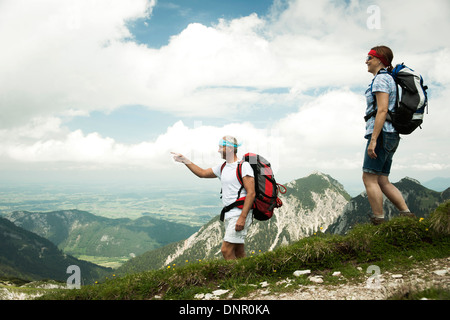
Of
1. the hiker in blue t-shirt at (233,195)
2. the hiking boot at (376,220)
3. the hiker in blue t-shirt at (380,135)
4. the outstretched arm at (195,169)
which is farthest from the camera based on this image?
the outstretched arm at (195,169)

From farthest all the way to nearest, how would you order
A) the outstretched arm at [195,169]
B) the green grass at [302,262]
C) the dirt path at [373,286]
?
the outstretched arm at [195,169], the green grass at [302,262], the dirt path at [373,286]

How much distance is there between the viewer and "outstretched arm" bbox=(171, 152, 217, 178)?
304 inches

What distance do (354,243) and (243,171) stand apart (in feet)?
10.2

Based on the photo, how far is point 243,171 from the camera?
22.7 ft

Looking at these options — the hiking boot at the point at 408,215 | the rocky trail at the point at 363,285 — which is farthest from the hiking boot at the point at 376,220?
the rocky trail at the point at 363,285

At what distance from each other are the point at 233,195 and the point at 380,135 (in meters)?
3.88

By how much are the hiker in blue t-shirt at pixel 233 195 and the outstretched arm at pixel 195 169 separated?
450 mm

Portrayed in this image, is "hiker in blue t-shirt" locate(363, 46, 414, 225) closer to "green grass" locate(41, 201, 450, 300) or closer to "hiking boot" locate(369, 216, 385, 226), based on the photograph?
"hiking boot" locate(369, 216, 385, 226)

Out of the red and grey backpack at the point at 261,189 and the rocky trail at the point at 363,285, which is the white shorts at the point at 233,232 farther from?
the rocky trail at the point at 363,285

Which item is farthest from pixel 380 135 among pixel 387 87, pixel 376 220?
pixel 376 220

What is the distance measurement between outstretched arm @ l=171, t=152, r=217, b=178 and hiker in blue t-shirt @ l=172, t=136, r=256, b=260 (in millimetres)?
450

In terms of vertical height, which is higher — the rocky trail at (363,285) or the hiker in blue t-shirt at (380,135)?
the hiker in blue t-shirt at (380,135)

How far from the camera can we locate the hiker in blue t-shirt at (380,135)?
20.9 feet
